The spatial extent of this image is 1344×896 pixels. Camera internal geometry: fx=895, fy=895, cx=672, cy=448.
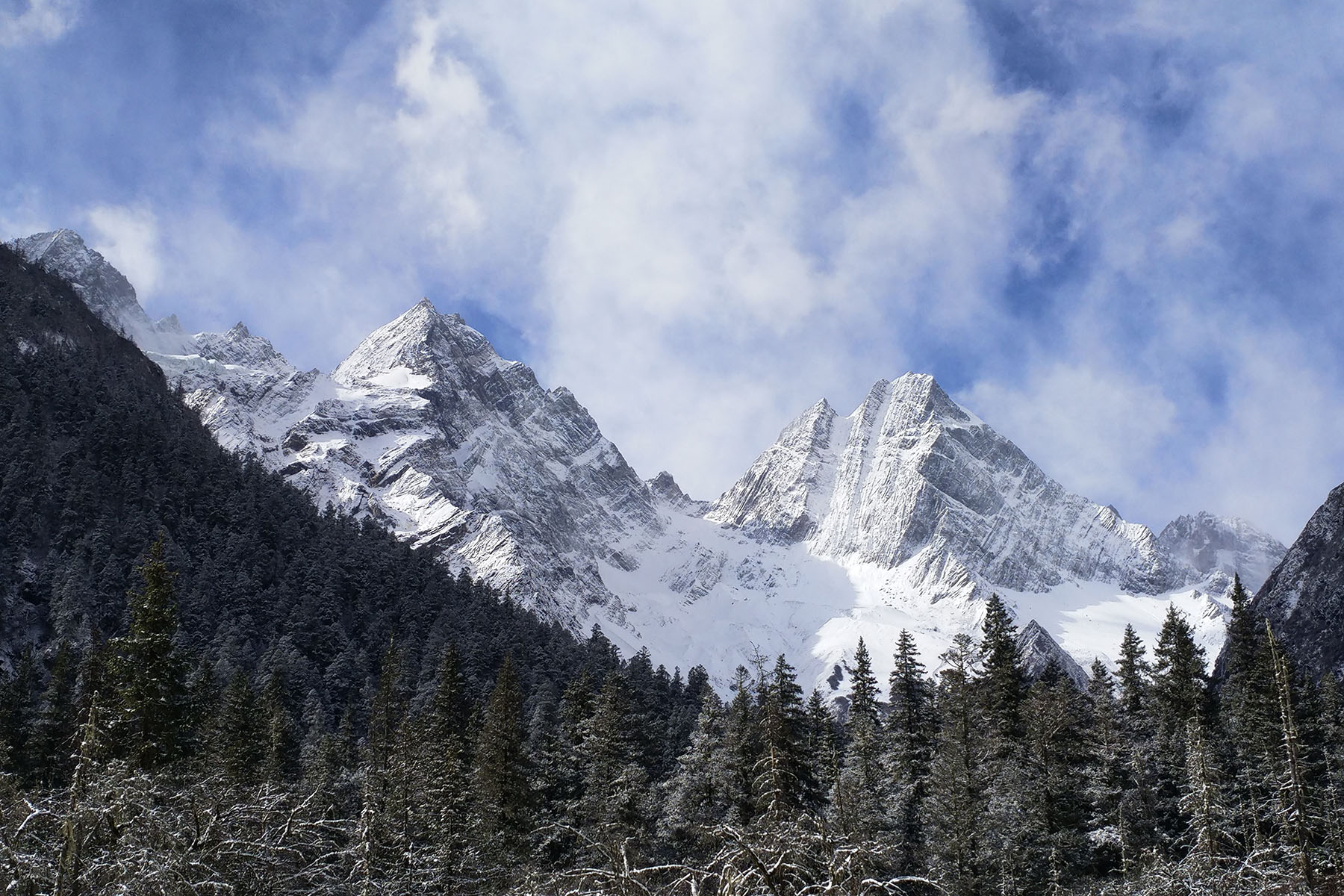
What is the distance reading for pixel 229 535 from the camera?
107 meters

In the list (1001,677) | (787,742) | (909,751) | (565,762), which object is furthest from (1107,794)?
(565,762)

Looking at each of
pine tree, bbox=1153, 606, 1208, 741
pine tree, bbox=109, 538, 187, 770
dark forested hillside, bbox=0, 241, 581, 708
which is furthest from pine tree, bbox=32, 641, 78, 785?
pine tree, bbox=1153, 606, 1208, 741

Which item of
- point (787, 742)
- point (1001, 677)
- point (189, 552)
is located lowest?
point (787, 742)

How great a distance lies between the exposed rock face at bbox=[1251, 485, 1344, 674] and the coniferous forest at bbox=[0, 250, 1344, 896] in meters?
8.58

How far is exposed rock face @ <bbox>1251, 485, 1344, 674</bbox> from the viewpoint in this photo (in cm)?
8219

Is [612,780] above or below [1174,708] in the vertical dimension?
below

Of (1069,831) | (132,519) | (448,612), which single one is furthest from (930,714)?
(132,519)

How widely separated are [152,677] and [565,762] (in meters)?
23.5

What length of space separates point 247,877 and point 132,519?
96716 mm

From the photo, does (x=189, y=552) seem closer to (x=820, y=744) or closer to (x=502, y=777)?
(x=502, y=777)

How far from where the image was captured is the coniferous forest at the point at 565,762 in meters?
11.5

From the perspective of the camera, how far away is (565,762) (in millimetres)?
49281

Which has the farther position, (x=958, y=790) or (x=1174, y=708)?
(x=1174, y=708)

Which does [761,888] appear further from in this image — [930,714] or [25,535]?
[25,535]
